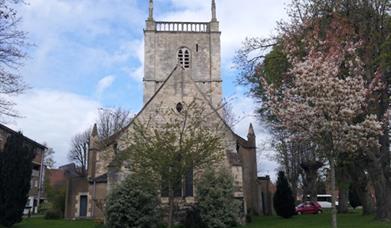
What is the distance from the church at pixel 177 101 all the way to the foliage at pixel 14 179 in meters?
4.77

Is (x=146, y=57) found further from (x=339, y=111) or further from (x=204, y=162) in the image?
(x=339, y=111)

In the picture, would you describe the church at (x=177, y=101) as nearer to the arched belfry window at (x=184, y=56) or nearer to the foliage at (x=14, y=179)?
the arched belfry window at (x=184, y=56)

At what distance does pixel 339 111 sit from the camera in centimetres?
1475

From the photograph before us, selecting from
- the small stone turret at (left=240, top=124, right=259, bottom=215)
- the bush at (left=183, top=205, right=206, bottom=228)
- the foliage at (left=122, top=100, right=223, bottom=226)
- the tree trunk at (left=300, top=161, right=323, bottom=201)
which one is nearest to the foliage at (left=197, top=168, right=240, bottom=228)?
the bush at (left=183, top=205, right=206, bottom=228)

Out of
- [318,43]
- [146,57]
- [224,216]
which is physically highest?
[146,57]

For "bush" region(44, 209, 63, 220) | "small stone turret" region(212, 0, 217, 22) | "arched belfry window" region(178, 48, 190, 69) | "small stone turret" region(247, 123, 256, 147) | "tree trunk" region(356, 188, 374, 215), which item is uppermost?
"small stone turret" region(212, 0, 217, 22)

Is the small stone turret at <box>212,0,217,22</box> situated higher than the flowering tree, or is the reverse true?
the small stone turret at <box>212,0,217,22</box>

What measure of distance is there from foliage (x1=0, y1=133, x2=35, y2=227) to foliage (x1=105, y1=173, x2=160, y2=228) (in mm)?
6933

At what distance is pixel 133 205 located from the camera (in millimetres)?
21953

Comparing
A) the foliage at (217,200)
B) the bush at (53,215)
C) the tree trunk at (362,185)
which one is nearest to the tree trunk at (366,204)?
the tree trunk at (362,185)

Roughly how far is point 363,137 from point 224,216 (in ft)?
30.5

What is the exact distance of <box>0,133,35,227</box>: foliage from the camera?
82.9 feet

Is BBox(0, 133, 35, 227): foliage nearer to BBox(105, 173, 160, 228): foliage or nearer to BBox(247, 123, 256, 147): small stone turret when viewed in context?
BBox(105, 173, 160, 228): foliage

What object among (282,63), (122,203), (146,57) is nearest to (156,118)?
(122,203)
